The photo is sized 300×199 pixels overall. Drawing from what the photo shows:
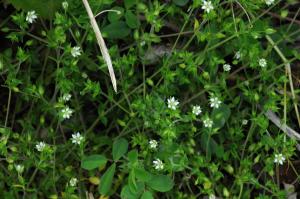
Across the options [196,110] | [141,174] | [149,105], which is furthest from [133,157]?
[196,110]

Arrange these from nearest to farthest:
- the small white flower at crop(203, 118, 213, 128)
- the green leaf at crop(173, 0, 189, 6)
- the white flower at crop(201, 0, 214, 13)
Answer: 1. the white flower at crop(201, 0, 214, 13)
2. the small white flower at crop(203, 118, 213, 128)
3. the green leaf at crop(173, 0, 189, 6)

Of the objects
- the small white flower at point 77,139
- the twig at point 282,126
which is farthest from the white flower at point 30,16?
the twig at point 282,126

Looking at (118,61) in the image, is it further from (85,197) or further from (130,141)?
(85,197)

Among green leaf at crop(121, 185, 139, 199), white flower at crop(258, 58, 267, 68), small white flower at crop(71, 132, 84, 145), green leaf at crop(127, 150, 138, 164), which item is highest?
white flower at crop(258, 58, 267, 68)

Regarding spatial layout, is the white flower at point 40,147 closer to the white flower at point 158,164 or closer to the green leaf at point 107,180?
the green leaf at point 107,180

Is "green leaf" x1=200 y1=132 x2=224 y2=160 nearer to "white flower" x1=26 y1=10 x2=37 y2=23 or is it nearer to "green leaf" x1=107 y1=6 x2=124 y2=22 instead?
"green leaf" x1=107 y1=6 x2=124 y2=22

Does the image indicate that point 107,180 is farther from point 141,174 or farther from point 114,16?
point 114,16

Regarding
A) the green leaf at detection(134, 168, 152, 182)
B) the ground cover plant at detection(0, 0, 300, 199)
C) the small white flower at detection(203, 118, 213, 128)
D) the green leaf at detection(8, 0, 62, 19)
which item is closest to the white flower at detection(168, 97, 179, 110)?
the ground cover plant at detection(0, 0, 300, 199)

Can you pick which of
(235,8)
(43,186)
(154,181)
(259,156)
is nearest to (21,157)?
(43,186)
